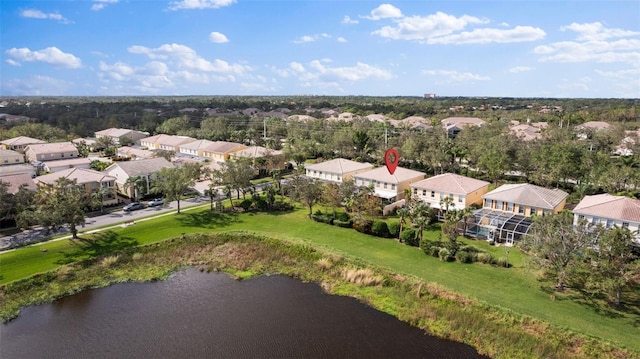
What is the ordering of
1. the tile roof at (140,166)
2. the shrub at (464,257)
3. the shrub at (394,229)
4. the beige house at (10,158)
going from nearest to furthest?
the shrub at (464,257) < the shrub at (394,229) < the tile roof at (140,166) < the beige house at (10,158)

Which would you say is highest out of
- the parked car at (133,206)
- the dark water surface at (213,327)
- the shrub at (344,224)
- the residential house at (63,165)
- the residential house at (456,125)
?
the residential house at (456,125)

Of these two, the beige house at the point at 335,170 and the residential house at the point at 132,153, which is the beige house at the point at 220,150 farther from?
the beige house at the point at 335,170

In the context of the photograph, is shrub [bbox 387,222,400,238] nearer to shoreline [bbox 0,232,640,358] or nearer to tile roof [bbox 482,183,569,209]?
shoreline [bbox 0,232,640,358]

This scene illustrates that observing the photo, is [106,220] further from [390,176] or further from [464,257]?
[464,257]

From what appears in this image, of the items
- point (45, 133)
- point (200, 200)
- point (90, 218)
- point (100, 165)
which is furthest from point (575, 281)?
point (45, 133)

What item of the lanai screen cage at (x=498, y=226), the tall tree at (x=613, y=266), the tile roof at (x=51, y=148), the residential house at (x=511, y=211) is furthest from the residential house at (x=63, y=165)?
the tall tree at (x=613, y=266)

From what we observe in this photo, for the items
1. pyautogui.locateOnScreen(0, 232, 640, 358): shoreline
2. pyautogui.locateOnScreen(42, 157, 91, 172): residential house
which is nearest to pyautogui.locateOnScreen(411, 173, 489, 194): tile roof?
pyautogui.locateOnScreen(0, 232, 640, 358): shoreline
